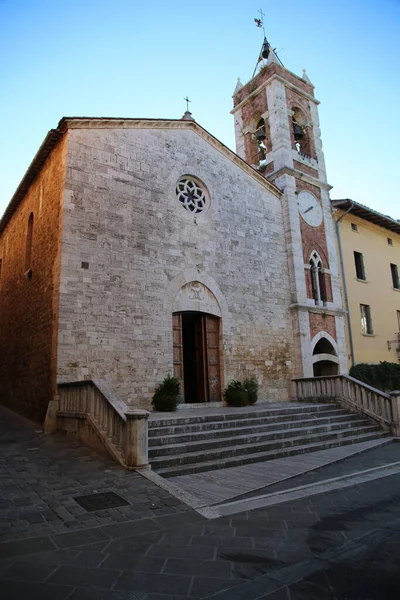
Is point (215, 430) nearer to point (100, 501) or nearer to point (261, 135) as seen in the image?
point (100, 501)

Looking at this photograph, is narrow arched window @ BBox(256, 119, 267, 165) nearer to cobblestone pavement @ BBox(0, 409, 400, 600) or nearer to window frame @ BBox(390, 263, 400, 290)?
window frame @ BBox(390, 263, 400, 290)

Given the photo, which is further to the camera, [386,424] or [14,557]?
[386,424]

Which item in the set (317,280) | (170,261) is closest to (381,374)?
(317,280)

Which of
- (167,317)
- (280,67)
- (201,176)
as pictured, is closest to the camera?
(167,317)

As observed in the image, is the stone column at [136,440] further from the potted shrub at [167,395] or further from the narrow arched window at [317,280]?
the narrow arched window at [317,280]

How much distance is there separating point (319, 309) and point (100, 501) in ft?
39.5

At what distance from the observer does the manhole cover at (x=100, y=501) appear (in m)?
4.64

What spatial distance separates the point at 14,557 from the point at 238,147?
1828 cm

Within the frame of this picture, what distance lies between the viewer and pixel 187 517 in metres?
4.39

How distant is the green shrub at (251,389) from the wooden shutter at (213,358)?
0.88 meters

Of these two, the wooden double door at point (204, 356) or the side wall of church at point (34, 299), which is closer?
the side wall of church at point (34, 299)

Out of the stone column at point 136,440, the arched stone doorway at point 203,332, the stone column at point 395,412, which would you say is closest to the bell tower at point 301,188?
the arched stone doorway at point 203,332

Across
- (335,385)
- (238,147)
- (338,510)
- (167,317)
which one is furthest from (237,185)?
(338,510)

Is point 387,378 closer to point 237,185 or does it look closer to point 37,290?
point 237,185
